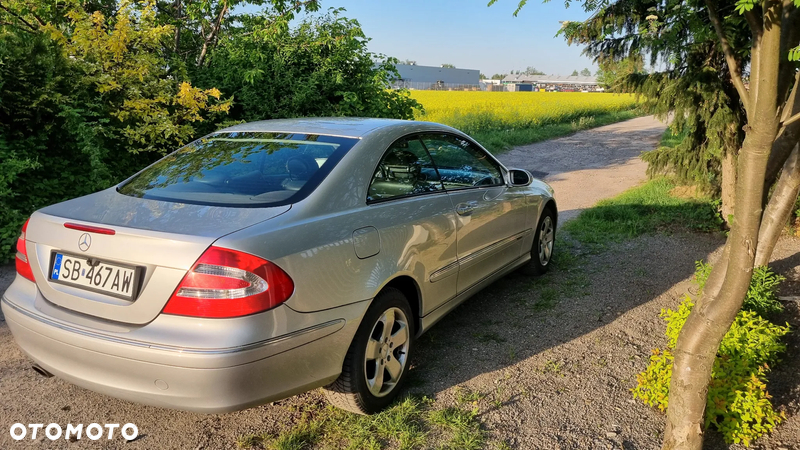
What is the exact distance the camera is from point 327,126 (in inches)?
149

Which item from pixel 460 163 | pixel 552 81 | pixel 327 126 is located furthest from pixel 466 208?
pixel 552 81

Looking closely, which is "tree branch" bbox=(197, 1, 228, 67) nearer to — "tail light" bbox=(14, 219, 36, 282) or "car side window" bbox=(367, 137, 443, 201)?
"car side window" bbox=(367, 137, 443, 201)

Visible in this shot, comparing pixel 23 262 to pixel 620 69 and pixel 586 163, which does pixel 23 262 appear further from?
pixel 586 163

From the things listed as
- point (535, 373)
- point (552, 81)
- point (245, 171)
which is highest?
point (552, 81)

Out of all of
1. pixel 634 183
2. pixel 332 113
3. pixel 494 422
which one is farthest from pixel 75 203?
pixel 634 183

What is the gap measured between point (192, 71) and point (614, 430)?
23.6 feet

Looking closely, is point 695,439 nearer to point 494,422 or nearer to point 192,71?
point 494,422

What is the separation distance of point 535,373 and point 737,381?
1088 mm

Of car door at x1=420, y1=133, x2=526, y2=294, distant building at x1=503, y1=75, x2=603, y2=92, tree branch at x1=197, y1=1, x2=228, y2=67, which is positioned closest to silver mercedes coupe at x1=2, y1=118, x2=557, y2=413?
car door at x1=420, y1=133, x2=526, y2=294

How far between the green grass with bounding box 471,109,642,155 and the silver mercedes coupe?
1011 centimetres

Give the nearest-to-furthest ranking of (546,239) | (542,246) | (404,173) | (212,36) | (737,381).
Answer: (737,381)
(404,173)
(542,246)
(546,239)
(212,36)

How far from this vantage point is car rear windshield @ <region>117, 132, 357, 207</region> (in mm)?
2969

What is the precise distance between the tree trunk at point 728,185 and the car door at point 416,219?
513 cm

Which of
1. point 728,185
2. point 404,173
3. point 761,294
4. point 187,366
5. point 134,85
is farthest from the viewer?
point 728,185
